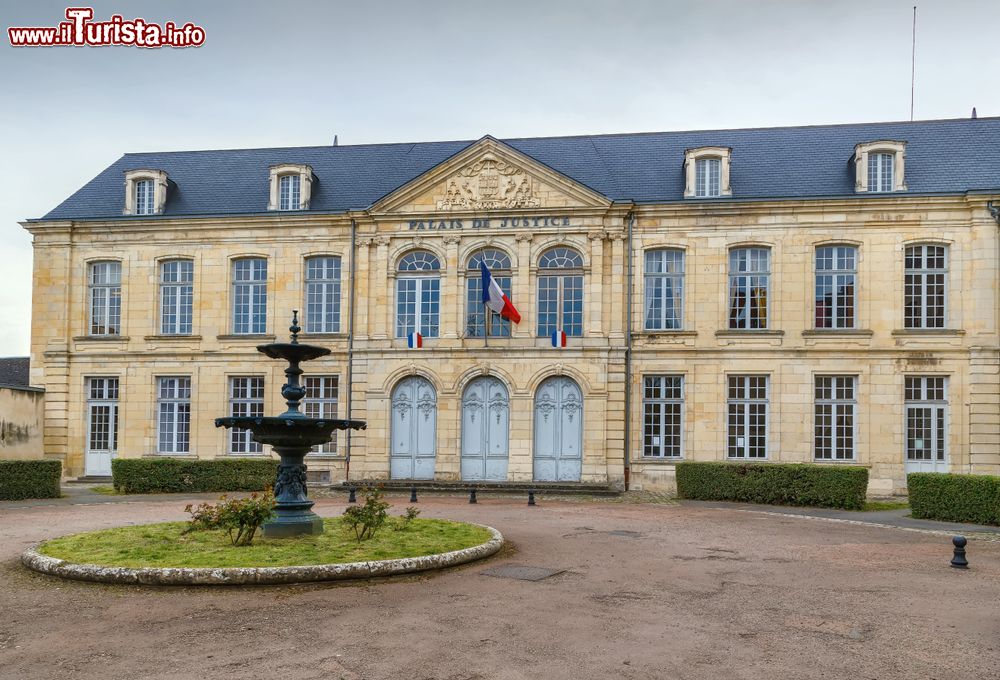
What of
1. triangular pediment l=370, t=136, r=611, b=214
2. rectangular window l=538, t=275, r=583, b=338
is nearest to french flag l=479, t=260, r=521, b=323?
rectangular window l=538, t=275, r=583, b=338

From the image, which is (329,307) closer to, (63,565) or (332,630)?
(63,565)

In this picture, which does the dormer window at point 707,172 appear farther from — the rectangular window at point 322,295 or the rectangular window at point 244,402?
the rectangular window at point 244,402

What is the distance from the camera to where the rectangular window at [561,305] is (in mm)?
22375

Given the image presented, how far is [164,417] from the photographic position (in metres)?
24.0

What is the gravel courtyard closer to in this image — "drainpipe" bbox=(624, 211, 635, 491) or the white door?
"drainpipe" bbox=(624, 211, 635, 491)

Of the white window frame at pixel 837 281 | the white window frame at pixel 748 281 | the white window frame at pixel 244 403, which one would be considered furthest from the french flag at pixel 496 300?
the white window frame at pixel 837 281

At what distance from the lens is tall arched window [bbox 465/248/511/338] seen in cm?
2259

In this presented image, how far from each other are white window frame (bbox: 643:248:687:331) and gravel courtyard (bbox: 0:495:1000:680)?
11118 mm

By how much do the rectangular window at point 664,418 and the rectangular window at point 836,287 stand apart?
3.70 meters

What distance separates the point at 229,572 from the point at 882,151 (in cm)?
1872

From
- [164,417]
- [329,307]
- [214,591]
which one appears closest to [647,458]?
[329,307]

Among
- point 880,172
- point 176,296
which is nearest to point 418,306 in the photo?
point 176,296

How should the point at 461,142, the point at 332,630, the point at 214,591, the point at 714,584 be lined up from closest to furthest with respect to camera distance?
the point at 332,630
the point at 214,591
the point at 714,584
the point at 461,142

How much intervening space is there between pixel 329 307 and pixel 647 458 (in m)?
8.89
